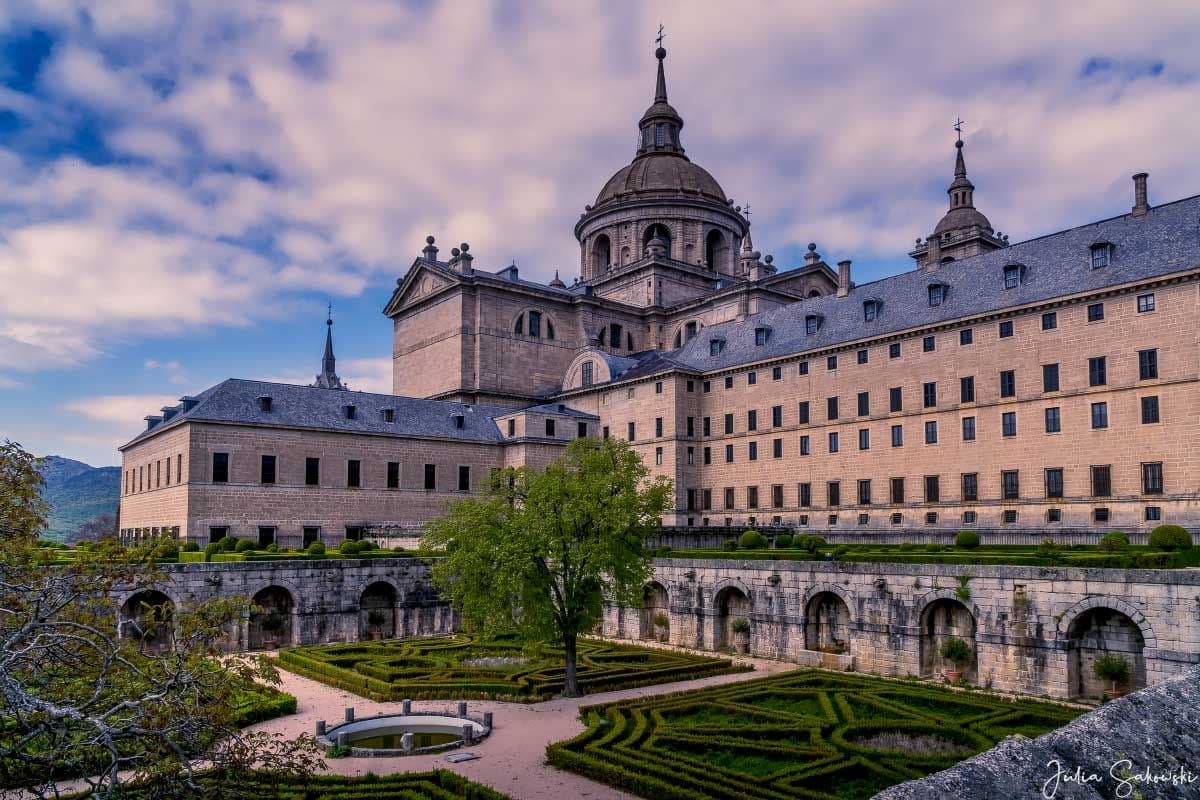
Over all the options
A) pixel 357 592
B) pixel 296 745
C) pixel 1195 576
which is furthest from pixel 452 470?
pixel 296 745

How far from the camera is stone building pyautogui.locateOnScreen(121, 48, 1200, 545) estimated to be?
38938mm

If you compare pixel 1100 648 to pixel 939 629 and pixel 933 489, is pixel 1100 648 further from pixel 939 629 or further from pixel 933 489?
pixel 933 489

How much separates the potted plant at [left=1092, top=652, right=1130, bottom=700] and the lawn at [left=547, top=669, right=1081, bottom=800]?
1757 mm

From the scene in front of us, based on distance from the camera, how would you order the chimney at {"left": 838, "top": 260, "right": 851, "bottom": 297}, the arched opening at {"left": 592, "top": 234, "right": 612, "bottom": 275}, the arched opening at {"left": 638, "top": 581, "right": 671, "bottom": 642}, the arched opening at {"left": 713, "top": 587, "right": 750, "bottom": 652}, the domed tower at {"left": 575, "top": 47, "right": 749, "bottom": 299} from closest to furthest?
the arched opening at {"left": 713, "top": 587, "right": 750, "bottom": 652}, the arched opening at {"left": 638, "top": 581, "right": 671, "bottom": 642}, the chimney at {"left": 838, "top": 260, "right": 851, "bottom": 297}, the domed tower at {"left": 575, "top": 47, "right": 749, "bottom": 299}, the arched opening at {"left": 592, "top": 234, "right": 612, "bottom": 275}

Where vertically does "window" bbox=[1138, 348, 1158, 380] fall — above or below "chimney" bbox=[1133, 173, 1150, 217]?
below

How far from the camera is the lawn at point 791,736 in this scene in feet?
57.7

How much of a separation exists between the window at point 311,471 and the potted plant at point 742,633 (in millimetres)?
28299

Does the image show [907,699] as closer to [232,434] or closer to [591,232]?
[232,434]

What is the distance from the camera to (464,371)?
220 ft

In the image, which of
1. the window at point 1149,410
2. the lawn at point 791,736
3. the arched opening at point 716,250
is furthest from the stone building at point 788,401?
the lawn at point 791,736

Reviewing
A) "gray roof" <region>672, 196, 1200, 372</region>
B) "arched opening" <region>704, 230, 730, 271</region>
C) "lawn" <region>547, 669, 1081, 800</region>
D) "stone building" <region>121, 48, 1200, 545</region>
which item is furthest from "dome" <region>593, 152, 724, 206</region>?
"lawn" <region>547, 669, 1081, 800</region>

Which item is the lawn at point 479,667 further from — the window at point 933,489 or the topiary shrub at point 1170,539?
the window at point 933,489

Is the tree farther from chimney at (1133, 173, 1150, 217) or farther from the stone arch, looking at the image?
chimney at (1133, 173, 1150, 217)

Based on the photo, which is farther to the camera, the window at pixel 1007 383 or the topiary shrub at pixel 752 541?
the window at pixel 1007 383
